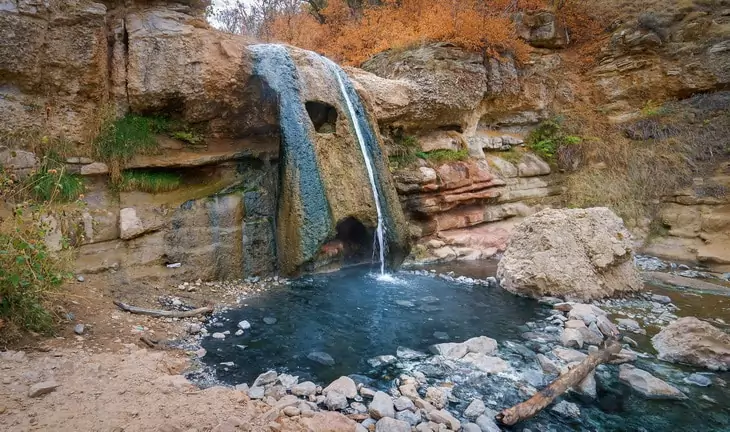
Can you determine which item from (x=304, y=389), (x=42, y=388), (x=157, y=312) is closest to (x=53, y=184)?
(x=157, y=312)

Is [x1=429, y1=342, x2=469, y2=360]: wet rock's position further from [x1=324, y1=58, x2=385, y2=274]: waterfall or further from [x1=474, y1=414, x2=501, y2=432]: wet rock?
[x1=324, y1=58, x2=385, y2=274]: waterfall

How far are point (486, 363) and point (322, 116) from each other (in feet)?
15.1

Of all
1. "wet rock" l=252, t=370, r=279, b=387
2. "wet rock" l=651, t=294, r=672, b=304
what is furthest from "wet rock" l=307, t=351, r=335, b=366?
"wet rock" l=651, t=294, r=672, b=304

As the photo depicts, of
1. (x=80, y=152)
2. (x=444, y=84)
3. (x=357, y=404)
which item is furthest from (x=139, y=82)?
(x=444, y=84)

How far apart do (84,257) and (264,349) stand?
2722mm

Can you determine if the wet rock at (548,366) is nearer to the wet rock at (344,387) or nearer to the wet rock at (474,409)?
the wet rock at (474,409)

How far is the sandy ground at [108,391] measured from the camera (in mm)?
2121

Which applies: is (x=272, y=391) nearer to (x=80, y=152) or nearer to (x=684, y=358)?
(x=684, y=358)

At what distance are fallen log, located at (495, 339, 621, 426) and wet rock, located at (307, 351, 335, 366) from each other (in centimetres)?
142

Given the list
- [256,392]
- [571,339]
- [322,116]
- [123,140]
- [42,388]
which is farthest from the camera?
[322,116]

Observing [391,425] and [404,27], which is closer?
[391,425]

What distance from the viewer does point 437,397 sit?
2826 millimetres

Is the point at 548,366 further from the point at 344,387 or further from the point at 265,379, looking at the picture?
the point at 265,379

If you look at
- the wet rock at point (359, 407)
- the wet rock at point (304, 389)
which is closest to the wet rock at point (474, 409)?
the wet rock at point (359, 407)
